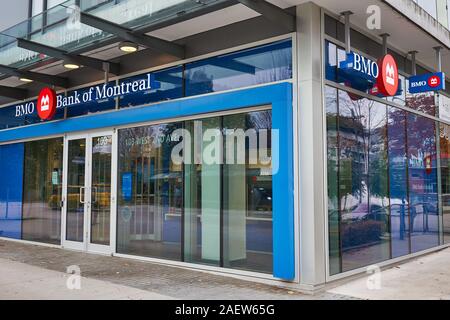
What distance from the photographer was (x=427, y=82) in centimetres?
972

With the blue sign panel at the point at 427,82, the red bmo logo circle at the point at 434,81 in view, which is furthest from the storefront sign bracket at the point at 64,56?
the red bmo logo circle at the point at 434,81

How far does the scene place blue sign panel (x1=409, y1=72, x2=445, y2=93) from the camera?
9430mm

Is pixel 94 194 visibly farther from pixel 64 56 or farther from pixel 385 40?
pixel 385 40

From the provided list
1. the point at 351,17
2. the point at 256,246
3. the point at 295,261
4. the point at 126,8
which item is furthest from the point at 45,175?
the point at 351,17

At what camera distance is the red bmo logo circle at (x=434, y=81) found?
9.50 metres

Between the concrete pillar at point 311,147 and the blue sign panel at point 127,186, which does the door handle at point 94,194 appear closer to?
the blue sign panel at point 127,186

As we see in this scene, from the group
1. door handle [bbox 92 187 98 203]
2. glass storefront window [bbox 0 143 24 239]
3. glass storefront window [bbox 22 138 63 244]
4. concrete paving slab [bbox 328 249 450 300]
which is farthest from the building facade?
glass storefront window [bbox 0 143 24 239]

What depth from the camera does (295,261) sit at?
7203 mm

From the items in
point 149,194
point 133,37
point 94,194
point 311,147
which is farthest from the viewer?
point 94,194

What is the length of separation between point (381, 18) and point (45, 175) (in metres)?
9.05

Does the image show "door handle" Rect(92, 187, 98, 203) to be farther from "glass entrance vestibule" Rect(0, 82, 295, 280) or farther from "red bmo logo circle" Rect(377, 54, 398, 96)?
"red bmo logo circle" Rect(377, 54, 398, 96)

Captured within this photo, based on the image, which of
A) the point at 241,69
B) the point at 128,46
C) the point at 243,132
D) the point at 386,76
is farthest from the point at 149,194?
the point at 386,76

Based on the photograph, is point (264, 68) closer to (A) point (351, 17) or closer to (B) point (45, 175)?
(A) point (351, 17)

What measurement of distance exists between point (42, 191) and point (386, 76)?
29.7ft
